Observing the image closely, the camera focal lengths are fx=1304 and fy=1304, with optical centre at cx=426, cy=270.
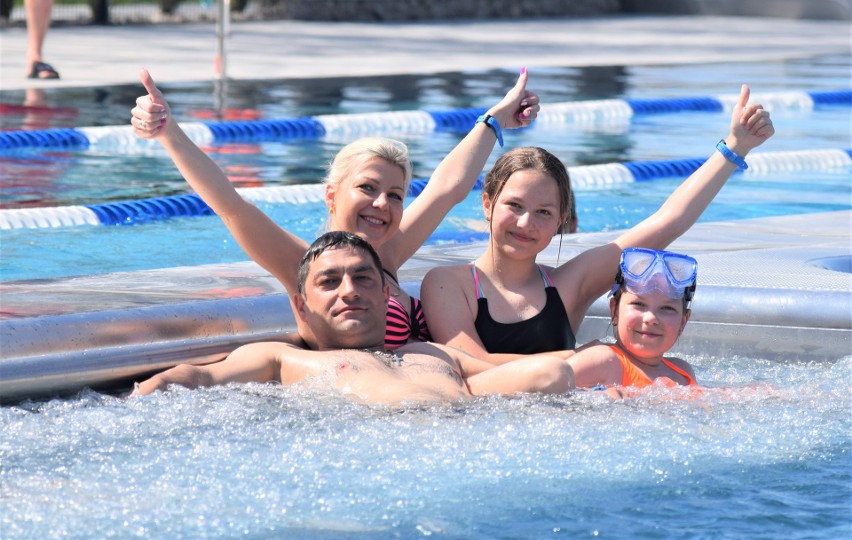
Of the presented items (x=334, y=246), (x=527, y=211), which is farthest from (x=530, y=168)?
(x=334, y=246)

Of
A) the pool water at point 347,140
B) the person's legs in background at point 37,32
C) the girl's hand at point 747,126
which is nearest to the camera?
the girl's hand at point 747,126

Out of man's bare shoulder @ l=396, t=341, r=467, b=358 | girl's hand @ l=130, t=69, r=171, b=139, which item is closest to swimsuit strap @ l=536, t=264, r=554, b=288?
man's bare shoulder @ l=396, t=341, r=467, b=358

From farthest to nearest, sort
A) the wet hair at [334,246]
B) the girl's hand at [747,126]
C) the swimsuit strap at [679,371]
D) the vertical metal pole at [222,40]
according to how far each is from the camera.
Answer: the vertical metal pole at [222,40]
the girl's hand at [747,126]
the swimsuit strap at [679,371]
the wet hair at [334,246]

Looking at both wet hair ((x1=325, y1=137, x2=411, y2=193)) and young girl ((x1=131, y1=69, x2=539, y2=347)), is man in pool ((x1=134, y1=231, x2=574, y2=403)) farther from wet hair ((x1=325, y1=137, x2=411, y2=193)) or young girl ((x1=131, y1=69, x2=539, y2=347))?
wet hair ((x1=325, y1=137, x2=411, y2=193))

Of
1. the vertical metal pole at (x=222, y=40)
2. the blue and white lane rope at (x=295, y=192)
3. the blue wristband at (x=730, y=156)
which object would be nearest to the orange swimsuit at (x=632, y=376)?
the blue wristband at (x=730, y=156)

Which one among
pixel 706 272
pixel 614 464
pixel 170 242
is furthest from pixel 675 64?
pixel 614 464

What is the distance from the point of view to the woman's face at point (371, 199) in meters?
3.93

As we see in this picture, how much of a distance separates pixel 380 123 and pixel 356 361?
609 cm

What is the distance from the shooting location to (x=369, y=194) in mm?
3939

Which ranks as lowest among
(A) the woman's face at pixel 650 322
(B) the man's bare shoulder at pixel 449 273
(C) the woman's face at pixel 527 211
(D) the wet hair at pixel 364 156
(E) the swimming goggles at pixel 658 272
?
(A) the woman's face at pixel 650 322

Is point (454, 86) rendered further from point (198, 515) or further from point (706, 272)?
point (198, 515)

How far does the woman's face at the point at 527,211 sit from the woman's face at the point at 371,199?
0.31 m

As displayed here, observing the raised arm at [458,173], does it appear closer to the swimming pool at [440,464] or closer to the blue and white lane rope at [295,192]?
the swimming pool at [440,464]

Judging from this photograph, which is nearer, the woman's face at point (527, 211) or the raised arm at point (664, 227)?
the woman's face at point (527, 211)
